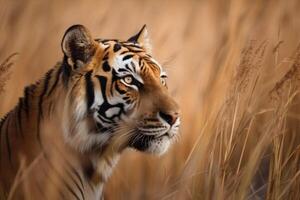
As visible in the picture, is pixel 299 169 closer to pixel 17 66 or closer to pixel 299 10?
pixel 299 10

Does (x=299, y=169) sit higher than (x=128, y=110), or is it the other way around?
(x=128, y=110)

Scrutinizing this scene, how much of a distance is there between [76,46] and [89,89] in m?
0.19

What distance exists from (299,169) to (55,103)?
112cm

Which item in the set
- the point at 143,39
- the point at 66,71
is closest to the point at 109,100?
the point at 66,71

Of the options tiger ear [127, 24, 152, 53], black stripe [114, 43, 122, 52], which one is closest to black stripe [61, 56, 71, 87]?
black stripe [114, 43, 122, 52]

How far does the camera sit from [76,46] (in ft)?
9.80

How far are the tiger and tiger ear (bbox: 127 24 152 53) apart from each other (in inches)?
5.2

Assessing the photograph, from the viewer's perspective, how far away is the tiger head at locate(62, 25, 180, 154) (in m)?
2.95

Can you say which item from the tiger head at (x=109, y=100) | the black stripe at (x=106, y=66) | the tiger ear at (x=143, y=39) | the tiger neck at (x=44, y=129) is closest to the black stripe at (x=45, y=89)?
the tiger neck at (x=44, y=129)

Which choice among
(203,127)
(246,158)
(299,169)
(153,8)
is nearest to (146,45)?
(153,8)

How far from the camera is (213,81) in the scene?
10.8 feet

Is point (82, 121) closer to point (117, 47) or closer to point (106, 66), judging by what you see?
point (106, 66)

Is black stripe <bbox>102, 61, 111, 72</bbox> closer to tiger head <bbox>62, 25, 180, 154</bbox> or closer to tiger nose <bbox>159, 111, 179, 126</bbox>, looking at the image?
tiger head <bbox>62, 25, 180, 154</bbox>

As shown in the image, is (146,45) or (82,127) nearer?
(82,127)
